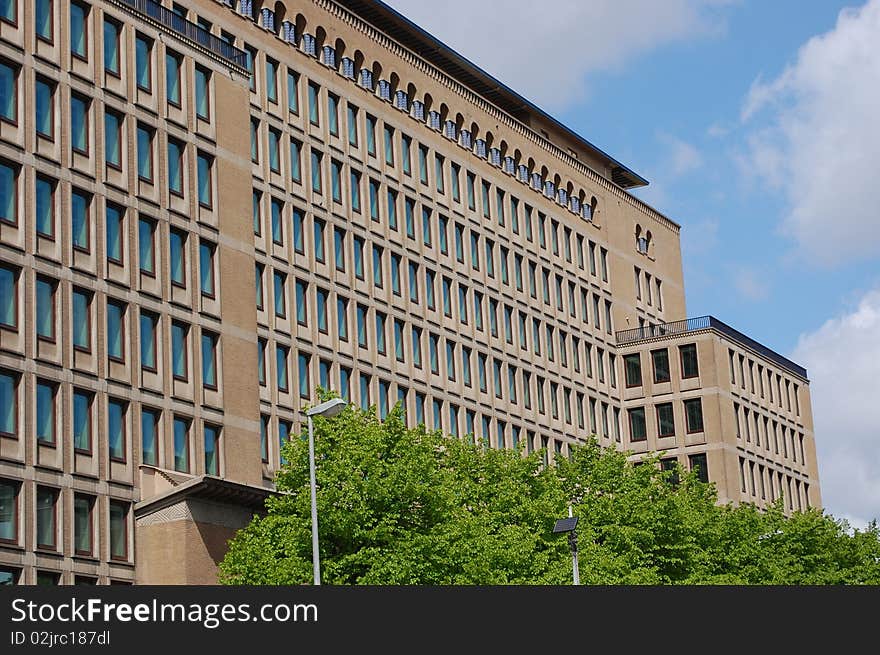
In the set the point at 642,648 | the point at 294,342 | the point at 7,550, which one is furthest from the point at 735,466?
the point at 642,648

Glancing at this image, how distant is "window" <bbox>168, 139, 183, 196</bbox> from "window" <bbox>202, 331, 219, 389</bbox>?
17.8 feet

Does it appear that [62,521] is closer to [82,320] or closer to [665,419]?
[82,320]

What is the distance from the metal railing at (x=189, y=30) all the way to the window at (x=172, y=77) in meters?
1.01

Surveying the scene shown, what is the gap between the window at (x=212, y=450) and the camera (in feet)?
195

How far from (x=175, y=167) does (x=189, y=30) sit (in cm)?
638

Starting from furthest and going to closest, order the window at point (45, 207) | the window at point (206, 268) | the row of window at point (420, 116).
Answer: the row of window at point (420, 116)
the window at point (206, 268)
the window at point (45, 207)

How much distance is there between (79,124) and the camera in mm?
56250

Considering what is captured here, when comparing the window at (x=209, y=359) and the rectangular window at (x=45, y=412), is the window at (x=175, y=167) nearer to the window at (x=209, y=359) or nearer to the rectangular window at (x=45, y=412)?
the window at (x=209, y=359)

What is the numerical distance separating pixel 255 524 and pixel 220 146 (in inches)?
705

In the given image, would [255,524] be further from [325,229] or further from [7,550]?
[325,229]

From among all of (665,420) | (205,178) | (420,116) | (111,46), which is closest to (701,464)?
(665,420)

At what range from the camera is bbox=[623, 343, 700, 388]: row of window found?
97.1 m

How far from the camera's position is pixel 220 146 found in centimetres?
6344

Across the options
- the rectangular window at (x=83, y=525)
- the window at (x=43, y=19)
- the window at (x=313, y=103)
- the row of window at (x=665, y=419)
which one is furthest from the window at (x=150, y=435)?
the row of window at (x=665, y=419)
